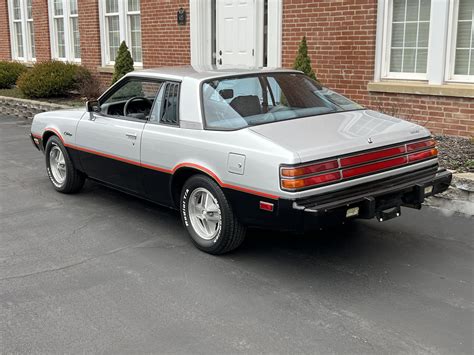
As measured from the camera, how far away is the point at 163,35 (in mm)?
13156

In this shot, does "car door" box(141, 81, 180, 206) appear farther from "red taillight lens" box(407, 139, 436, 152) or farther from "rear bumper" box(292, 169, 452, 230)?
"red taillight lens" box(407, 139, 436, 152)

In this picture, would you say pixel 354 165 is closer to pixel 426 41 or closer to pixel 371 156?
pixel 371 156

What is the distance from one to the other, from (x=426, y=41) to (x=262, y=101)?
4553 mm

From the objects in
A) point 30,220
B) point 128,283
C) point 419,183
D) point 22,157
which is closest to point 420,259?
point 419,183

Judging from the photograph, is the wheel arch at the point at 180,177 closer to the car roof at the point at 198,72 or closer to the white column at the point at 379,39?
the car roof at the point at 198,72

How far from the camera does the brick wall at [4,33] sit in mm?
19656

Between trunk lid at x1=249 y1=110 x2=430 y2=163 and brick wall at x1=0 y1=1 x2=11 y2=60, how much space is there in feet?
57.1

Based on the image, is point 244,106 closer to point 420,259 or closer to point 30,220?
point 420,259

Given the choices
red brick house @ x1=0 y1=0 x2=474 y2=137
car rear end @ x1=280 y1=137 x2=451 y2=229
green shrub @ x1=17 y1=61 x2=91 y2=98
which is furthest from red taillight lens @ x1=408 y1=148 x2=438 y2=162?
green shrub @ x1=17 y1=61 x2=91 y2=98

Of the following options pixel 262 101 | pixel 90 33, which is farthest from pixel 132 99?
pixel 90 33

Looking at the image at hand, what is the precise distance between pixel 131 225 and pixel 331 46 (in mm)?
5390

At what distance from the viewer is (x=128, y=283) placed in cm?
448

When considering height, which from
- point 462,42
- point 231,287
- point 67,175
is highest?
point 462,42

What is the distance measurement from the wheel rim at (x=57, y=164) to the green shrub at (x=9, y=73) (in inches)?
457
